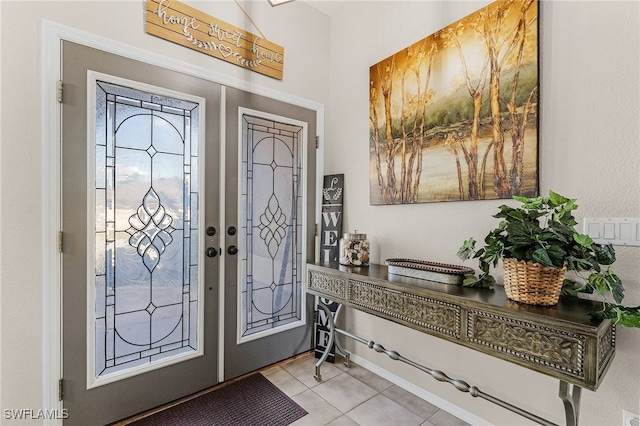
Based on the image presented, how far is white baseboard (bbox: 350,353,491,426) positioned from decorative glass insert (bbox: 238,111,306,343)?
0.64 m

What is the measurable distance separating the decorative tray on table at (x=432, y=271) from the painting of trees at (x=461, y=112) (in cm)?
44

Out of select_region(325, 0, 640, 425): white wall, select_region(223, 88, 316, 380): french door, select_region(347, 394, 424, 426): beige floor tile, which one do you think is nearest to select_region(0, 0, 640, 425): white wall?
select_region(325, 0, 640, 425): white wall

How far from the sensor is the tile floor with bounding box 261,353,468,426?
1.89 meters

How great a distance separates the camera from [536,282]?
1.28m

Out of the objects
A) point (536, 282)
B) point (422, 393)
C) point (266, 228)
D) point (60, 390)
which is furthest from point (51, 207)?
point (422, 393)

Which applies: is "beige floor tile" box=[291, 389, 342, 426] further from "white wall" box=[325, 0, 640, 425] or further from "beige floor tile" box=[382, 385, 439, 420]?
"white wall" box=[325, 0, 640, 425]

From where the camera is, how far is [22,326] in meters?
1.58

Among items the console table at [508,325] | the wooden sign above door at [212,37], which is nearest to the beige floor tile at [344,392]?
the console table at [508,325]

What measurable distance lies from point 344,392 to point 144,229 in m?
1.74

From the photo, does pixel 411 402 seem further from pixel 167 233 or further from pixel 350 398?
pixel 167 233

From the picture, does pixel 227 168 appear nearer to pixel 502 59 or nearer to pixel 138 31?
pixel 138 31

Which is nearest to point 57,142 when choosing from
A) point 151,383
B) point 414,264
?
point 151,383

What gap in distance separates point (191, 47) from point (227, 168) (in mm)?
836

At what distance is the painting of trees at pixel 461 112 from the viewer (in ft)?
5.34
